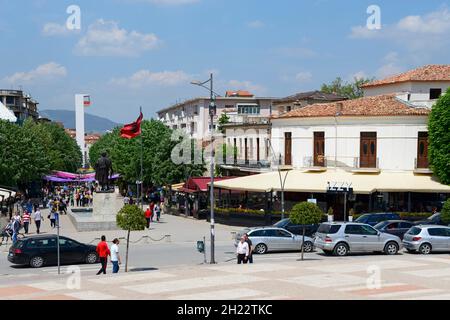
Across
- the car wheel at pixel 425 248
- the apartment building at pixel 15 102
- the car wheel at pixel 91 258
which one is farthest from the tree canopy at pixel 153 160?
the apartment building at pixel 15 102

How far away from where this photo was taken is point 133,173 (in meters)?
76.2

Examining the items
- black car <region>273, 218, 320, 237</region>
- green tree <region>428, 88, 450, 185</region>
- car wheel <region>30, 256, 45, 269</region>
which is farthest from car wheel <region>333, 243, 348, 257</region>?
green tree <region>428, 88, 450, 185</region>

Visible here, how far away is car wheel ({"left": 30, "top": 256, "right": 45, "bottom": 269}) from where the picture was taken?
28.7m

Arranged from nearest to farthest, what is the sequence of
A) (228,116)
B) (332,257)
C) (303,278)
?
(303,278), (332,257), (228,116)

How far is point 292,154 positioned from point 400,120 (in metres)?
8.90

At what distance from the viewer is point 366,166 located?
48.9 metres

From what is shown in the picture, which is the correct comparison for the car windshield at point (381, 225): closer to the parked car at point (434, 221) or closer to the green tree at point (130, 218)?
the parked car at point (434, 221)

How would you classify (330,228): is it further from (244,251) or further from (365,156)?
(365,156)

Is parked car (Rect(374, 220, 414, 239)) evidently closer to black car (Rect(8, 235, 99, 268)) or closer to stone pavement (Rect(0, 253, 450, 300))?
stone pavement (Rect(0, 253, 450, 300))

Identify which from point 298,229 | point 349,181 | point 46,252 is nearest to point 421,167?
point 349,181

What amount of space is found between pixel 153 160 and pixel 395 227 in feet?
120
